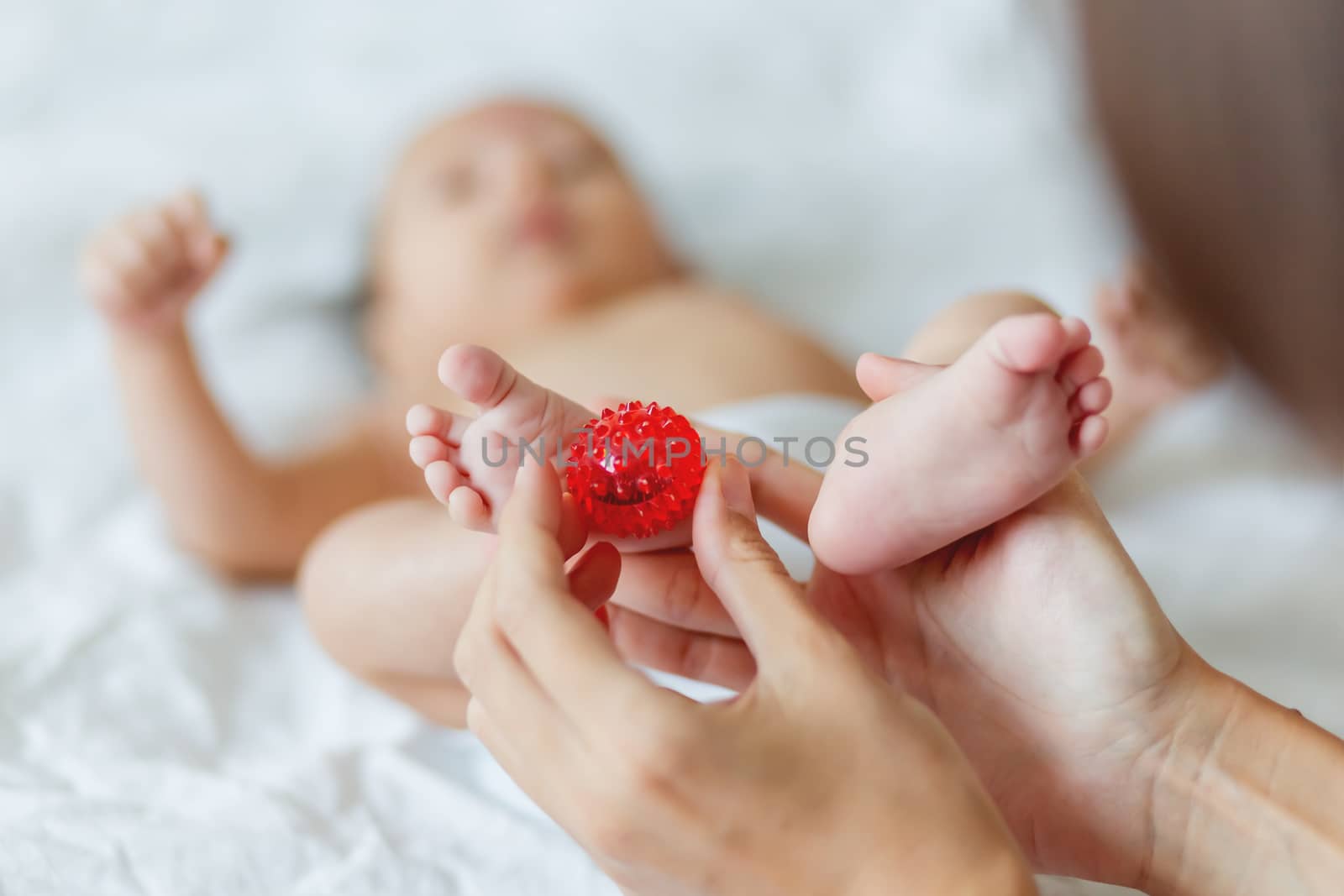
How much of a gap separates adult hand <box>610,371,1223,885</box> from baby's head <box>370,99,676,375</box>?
2.07ft

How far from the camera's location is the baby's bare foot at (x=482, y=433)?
0.62 metres

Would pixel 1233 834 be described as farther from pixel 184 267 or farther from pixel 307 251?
pixel 307 251

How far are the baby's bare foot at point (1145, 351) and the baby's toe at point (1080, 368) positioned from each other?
0.67 meters

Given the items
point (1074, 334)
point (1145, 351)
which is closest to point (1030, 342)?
point (1074, 334)

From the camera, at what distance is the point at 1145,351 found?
1.23 m

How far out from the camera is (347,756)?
85cm

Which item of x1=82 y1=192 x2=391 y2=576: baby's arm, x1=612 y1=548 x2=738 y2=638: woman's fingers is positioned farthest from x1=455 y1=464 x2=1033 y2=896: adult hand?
x1=82 y1=192 x2=391 y2=576: baby's arm

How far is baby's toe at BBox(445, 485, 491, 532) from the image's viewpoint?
24.5 inches

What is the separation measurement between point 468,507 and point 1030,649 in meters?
0.33

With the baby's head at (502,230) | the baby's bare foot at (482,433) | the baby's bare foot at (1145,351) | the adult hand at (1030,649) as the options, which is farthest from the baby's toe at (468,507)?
the baby's bare foot at (1145,351)

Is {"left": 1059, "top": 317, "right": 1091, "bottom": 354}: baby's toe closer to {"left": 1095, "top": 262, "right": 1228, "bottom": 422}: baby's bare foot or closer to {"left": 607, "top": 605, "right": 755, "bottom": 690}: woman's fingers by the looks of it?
{"left": 607, "top": 605, "right": 755, "bottom": 690}: woman's fingers

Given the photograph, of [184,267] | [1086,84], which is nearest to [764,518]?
[184,267]

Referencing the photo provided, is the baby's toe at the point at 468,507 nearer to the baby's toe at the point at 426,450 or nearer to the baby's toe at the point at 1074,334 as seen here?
the baby's toe at the point at 426,450

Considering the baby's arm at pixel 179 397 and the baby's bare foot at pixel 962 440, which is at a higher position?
A: the baby's bare foot at pixel 962 440
